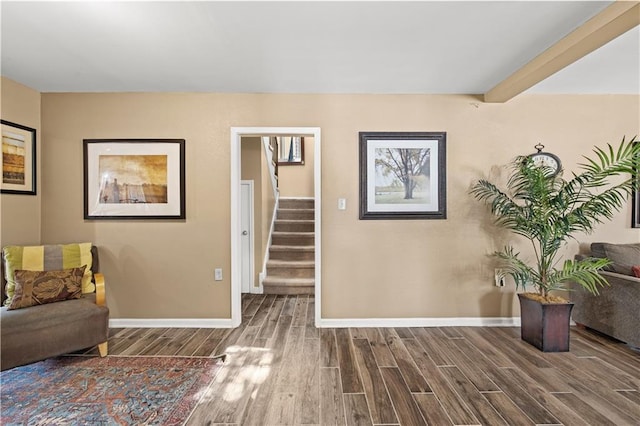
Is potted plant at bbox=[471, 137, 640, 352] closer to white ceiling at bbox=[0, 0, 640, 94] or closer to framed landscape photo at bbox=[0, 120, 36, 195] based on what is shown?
white ceiling at bbox=[0, 0, 640, 94]

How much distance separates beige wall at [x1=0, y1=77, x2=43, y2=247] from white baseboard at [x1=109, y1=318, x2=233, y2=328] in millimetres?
1206

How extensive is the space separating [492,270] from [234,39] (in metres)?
3.30

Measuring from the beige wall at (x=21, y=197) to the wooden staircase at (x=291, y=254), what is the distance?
9.03ft

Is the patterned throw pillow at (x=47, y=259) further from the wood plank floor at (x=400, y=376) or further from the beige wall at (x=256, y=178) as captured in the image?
the beige wall at (x=256, y=178)

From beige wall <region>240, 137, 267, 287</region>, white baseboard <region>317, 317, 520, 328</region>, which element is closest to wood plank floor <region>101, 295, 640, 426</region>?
white baseboard <region>317, 317, 520, 328</region>

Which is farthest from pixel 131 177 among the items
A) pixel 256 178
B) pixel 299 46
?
pixel 299 46

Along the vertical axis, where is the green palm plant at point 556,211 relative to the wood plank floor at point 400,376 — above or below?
above

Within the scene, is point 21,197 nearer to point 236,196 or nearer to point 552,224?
point 236,196

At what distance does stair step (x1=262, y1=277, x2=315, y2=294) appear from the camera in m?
4.65

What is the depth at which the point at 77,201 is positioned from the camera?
3354 mm

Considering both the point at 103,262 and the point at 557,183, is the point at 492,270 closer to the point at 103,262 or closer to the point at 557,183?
the point at 557,183

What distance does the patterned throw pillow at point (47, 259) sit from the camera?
269 centimetres

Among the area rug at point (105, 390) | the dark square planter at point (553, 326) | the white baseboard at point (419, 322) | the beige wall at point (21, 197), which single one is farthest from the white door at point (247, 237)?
the dark square planter at point (553, 326)

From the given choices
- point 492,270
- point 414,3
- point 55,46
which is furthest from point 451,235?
point 55,46
